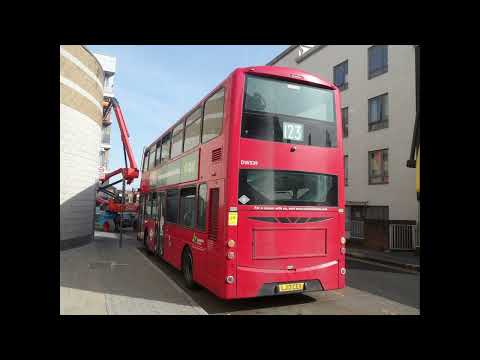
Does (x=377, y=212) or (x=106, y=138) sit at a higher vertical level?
(x=106, y=138)

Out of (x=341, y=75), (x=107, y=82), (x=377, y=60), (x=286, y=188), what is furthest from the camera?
(x=107, y=82)

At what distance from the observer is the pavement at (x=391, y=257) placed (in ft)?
41.5

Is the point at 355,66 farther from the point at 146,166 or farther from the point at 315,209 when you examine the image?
the point at 315,209

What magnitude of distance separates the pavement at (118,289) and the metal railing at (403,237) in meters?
10.7

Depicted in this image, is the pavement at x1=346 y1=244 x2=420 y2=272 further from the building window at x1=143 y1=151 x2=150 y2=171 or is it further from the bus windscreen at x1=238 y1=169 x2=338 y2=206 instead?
the building window at x1=143 y1=151 x2=150 y2=171

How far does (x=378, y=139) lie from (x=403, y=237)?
571 cm

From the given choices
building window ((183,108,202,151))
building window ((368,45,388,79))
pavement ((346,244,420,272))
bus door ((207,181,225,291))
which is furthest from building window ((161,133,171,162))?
building window ((368,45,388,79))

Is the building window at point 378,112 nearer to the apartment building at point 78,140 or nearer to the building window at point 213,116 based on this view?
the building window at point 213,116

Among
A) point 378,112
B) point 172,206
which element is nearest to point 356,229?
point 378,112

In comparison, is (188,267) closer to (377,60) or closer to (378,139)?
→ (378,139)

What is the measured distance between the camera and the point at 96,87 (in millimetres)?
16406

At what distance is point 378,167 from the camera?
755 inches

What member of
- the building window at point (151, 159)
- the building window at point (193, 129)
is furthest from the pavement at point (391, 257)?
the building window at point (151, 159)
